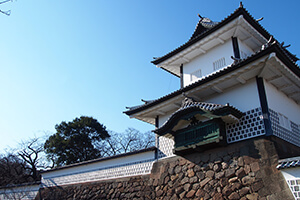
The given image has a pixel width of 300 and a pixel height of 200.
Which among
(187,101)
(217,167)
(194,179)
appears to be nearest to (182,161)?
(194,179)

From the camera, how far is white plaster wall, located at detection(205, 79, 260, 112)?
26.0ft

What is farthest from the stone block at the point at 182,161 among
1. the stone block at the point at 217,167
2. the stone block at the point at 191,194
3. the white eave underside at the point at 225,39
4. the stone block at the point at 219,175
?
the white eave underside at the point at 225,39

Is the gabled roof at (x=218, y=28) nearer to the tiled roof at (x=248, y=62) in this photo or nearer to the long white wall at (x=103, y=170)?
the tiled roof at (x=248, y=62)

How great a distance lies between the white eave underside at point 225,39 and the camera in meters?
9.63

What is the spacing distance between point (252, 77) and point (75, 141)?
63.8 ft

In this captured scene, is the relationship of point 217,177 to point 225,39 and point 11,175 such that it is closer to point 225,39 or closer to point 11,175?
point 225,39

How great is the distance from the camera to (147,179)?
32.5 ft

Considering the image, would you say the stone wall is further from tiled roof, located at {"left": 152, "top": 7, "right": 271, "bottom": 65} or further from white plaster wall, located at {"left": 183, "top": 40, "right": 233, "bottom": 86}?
tiled roof, located at {"left": 152, "top": 7, "right": 271, "bottom": 65}

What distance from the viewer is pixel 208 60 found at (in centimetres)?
1071

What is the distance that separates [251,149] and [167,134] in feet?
9.98

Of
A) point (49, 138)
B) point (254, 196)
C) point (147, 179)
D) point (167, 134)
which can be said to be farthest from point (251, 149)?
point (49, 138)

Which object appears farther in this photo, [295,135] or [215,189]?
[295,135]

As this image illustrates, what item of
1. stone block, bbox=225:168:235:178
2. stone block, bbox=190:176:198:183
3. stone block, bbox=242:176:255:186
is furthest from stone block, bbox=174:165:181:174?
stone block, bbox=242:176:255:186

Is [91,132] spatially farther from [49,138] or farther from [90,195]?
[90,195]
